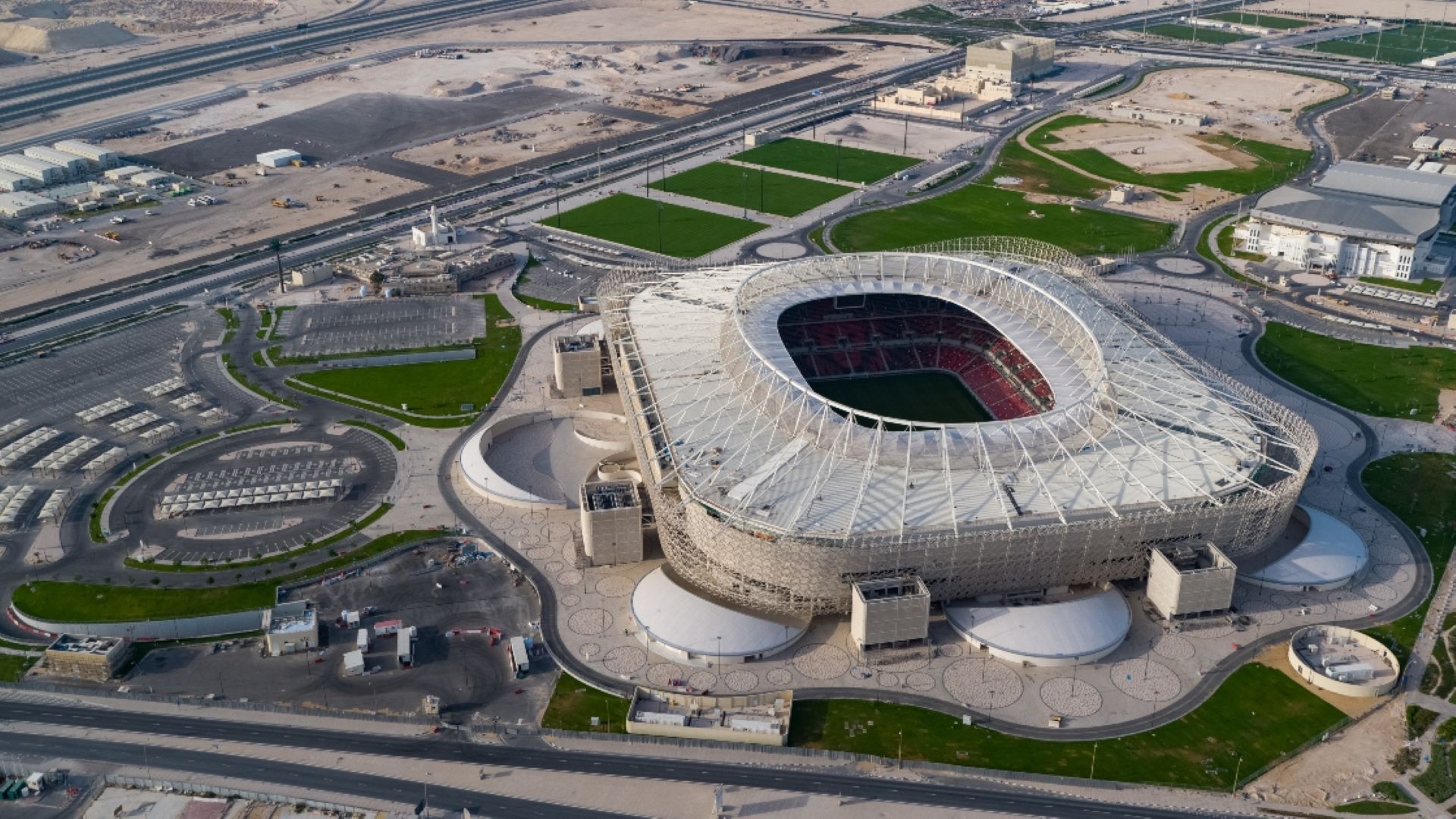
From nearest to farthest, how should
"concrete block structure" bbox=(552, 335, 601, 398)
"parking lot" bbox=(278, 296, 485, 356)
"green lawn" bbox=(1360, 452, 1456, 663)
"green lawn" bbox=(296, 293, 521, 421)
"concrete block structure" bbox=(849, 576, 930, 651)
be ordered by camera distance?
"concrete block structure" bbox=(849, 576, 930, 651) → "green lawn" bbox=(1360, 452, 1456, 663) → "concrete block structure" bbox=(552, 335, 601, 398) → "green lawn" bbox=(296, 293, 521, 421) → "parking lot" bbox=(278, 296, 485, 356)

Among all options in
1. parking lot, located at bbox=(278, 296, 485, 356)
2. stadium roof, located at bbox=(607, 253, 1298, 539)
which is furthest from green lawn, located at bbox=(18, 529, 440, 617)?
parking lot, located at bbox=(278, 296, 485, 356)

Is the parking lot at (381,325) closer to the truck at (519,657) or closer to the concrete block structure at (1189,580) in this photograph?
the truck at (519,657)

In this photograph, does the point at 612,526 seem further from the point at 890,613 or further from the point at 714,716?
the point at 890,613

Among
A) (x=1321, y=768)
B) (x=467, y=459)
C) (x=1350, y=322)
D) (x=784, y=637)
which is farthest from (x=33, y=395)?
(x=1350, y=322)

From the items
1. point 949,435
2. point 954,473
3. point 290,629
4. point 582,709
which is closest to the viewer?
point 582,709

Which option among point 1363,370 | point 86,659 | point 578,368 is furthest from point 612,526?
point 1363,370

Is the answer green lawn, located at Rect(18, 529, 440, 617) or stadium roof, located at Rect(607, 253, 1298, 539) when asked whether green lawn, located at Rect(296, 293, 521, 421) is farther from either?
green lawn, located at Rect(18, 529, 440, 617)
